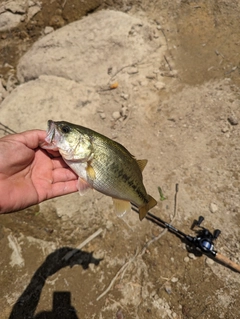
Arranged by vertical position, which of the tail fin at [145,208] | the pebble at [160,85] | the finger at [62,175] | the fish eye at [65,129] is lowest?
the pebble at [160,85]

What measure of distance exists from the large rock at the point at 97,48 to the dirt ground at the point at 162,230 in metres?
0.81

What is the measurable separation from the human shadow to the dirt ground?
2 centimetres

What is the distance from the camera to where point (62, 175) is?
12.4 feet

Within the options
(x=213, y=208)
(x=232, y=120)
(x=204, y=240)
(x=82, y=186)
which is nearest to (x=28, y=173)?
(x=82, y=186)

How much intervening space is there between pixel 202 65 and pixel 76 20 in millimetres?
3496

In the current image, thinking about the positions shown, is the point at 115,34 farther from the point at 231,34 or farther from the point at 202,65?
the point at 231,34

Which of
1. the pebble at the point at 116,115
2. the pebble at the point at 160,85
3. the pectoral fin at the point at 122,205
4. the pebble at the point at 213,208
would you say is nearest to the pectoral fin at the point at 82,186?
the pectoral fin at the point at 122,205

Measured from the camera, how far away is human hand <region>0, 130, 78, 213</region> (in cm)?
322

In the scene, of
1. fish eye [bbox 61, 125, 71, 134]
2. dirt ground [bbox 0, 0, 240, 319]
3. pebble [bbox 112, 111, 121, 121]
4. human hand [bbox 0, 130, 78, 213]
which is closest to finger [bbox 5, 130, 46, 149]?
human hand [bbox 0, 130, 78, 213]

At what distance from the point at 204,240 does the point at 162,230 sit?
2.69 ft

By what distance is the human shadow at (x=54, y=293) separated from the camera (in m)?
4.66

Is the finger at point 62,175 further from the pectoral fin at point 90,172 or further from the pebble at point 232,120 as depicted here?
the pebble at point 232,120

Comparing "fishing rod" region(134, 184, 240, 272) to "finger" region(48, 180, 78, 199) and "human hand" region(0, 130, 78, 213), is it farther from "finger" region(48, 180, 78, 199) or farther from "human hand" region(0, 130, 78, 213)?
"human hand" region(0, 130, 78, 213)

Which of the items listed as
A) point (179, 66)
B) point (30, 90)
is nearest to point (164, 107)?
point (179, 66)
